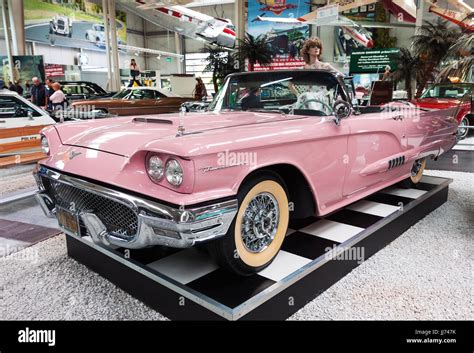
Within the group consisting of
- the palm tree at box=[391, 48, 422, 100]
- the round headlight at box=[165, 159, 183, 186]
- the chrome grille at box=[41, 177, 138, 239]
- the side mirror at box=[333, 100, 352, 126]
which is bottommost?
the chrome grille at box=[41, 177, 138, 239]

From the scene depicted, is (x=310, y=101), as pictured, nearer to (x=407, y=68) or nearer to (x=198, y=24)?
(x=407, y=68)

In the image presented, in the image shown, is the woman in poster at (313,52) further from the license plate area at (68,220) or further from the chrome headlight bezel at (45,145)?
the license plate area at (68,220)

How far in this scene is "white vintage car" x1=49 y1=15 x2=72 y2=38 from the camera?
840 inches

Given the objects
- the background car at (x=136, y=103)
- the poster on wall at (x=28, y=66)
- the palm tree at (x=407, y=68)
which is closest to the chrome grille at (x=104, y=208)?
the background car at (x=136, y=103)

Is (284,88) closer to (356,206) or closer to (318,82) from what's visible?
(318,82)

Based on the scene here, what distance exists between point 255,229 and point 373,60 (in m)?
14.0

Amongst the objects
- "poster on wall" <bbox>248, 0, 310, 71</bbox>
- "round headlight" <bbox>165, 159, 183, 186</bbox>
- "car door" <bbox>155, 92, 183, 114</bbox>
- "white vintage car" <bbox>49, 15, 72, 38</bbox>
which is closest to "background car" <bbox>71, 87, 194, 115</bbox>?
"car door" <bbox>155, 92, 183, 114</bbox>

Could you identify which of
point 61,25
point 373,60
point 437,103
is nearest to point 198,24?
point 373,60

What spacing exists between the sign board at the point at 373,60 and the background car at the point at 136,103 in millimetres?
7465

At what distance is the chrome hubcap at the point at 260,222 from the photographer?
2.10m

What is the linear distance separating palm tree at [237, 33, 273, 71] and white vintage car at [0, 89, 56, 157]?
7.13m

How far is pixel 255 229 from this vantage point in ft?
7.04

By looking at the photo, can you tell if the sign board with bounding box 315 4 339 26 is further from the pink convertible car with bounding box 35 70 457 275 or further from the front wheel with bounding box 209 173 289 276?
the front wheel with bounding box 209 173 289 276
